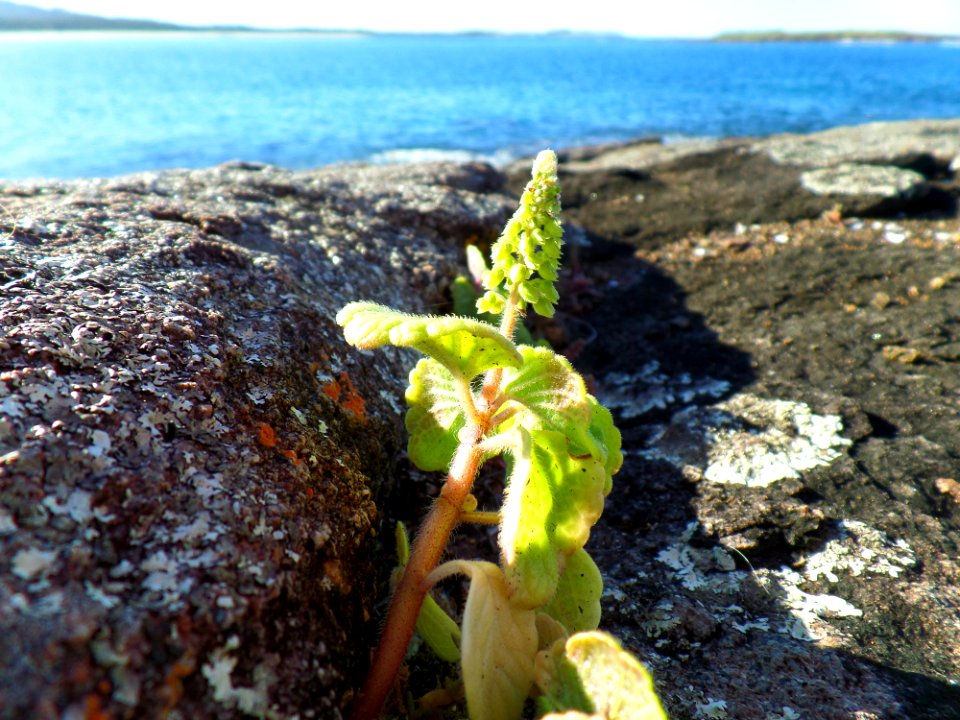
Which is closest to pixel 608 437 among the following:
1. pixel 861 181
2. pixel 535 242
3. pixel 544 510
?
pixel 544 510

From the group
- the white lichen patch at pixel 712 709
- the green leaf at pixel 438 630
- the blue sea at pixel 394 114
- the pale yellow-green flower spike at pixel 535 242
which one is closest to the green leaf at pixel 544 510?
the green leaf at pixel 438 630

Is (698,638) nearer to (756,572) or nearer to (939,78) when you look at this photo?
(756,572)

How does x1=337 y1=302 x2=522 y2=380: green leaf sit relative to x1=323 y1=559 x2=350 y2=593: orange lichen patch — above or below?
above

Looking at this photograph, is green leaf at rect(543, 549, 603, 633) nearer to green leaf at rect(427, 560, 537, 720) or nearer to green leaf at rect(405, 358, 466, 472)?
green leaf at rect(427, 560, 537, 720)

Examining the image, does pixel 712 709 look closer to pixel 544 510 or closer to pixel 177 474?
pixel 544 510

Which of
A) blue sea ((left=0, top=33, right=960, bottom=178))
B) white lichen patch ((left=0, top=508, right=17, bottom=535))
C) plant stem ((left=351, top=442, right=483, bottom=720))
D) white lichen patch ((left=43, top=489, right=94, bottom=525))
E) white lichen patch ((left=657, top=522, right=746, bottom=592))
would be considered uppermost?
white lichen patch ((left=0, top=508, right=17, bottom=535))

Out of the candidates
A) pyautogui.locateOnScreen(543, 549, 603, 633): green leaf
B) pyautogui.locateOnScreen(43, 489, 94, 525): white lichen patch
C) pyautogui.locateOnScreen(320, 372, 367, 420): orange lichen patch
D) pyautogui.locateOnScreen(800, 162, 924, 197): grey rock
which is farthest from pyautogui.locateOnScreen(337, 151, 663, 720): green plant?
pyautogui.locateOnScreen(800, 162, 924, 197): grey rock
